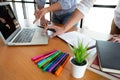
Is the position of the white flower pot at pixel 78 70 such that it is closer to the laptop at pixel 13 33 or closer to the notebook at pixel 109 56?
the notebook at pixel 109 56

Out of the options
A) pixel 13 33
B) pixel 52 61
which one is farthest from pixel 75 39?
pixel 13 33

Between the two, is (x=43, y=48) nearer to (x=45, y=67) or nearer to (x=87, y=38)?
(x=45, y=67)

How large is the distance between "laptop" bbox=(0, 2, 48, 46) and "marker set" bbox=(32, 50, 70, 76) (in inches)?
6.7

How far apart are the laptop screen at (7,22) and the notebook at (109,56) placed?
22.9 inches

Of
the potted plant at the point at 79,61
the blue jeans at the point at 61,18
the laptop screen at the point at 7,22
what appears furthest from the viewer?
the blue jeans at the point at 61,18

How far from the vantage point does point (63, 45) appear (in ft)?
2.89

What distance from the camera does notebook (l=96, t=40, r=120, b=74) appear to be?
589mm

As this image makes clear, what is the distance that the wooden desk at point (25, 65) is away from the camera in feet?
2.02

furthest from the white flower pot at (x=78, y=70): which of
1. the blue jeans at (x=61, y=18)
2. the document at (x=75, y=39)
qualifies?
the blue jeans at (x=61, y=18)

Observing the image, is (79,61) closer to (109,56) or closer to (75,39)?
Result: (109,56)

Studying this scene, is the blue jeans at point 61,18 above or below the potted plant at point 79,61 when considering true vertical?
above

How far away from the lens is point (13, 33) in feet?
3.09

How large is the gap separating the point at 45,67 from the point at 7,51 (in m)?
0.30

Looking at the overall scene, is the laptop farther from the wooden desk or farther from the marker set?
the marker set
